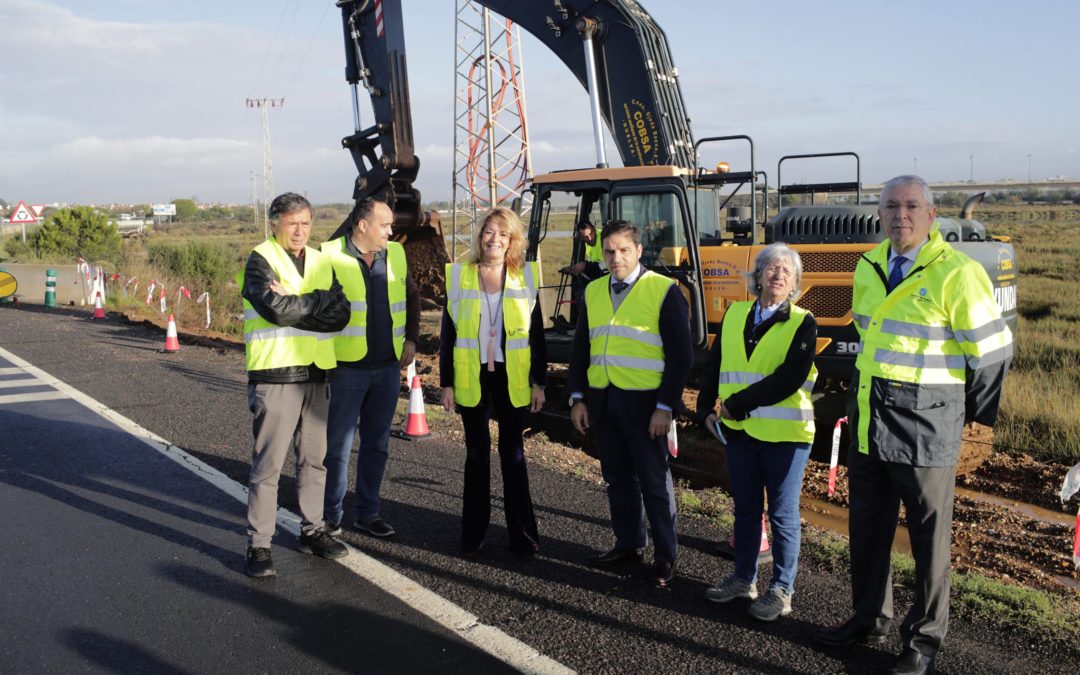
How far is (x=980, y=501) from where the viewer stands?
7637 mm

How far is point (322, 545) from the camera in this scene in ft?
16.2

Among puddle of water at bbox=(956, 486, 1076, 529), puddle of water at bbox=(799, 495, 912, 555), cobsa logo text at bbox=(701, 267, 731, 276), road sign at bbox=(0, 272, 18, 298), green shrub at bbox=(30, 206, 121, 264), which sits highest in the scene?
green shrub at bbox=(30, 206, 121, 264)

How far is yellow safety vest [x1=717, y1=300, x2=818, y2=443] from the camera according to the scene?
4215 mm

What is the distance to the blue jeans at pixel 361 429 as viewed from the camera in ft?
16.9

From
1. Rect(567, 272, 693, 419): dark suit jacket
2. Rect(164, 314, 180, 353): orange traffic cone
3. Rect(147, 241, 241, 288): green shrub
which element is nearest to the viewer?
Rect(567, 272, 693, 419): dark suit jacket

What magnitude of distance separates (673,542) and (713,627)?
592 mm

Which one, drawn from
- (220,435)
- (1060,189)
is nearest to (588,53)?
(220,435)

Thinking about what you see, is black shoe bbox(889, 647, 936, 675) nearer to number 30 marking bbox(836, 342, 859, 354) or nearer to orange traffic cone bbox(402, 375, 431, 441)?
number 30 marking bbox(836, 342, 859, 354)

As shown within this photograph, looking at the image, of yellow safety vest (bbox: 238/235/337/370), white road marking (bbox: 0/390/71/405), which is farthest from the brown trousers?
white road marking (bbox: 0/390/71/405)

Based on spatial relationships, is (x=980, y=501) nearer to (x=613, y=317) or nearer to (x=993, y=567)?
(x=993, y=567)

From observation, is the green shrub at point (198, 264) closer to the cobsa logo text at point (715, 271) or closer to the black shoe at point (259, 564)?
the cobsa logo text at point (715, 271)

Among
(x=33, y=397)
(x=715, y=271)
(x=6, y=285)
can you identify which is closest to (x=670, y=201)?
(x=715, y=271)

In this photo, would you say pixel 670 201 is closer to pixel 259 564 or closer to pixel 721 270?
pixel 721 270

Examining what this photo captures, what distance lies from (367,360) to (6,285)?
755 inches
